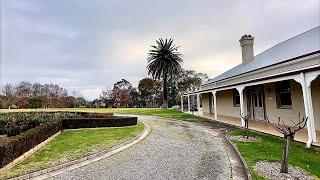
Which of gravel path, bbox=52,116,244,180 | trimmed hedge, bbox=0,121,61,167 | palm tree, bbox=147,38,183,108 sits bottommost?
gravel path, bbox=52,116,244,180

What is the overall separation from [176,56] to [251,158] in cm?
3784

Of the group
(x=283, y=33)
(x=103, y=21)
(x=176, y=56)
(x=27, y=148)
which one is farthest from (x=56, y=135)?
(x=176, y=56)

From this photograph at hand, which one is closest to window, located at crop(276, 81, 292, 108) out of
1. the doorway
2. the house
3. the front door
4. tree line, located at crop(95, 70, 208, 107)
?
the house

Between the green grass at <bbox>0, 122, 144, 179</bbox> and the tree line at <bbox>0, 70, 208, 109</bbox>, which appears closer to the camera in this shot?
the green grass at <bbox>0, 122, 144, 179</bbox>

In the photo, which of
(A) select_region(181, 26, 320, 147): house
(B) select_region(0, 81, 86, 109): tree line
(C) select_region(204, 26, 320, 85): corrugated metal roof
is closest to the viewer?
(A) select_region(181, 26, 320, 147): house

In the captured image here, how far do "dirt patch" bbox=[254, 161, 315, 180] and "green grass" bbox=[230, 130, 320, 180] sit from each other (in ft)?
0.67

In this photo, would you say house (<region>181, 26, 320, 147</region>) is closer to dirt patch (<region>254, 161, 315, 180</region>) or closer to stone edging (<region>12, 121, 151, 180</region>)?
dirt patch (<region>254, 161, 315, 180</region>)

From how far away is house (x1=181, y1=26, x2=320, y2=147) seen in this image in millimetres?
10199

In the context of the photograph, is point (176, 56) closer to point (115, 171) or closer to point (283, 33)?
point (283, 33)

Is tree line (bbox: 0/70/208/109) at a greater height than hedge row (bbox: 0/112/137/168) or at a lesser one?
greater

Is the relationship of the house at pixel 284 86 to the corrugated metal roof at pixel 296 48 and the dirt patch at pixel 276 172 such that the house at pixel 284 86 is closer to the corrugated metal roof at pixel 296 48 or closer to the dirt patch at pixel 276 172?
the corrugated metal roof at pixel 296 48

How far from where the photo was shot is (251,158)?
840cm

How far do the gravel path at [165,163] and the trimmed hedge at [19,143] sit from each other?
1.81 metres

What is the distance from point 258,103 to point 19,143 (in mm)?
15248
